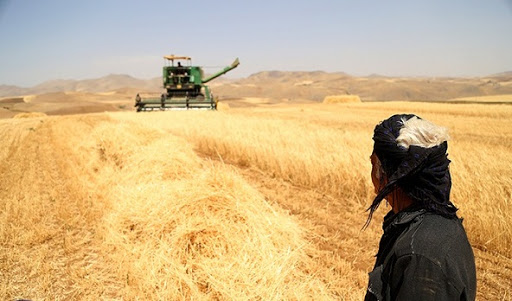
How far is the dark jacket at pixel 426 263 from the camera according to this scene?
1.08 m

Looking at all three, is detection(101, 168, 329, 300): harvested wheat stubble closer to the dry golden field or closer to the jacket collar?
the dry golden field

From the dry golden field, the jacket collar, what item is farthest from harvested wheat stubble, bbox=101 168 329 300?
the jacket collar

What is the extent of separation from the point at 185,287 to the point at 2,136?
13.3 m

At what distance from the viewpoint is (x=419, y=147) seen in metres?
1.23

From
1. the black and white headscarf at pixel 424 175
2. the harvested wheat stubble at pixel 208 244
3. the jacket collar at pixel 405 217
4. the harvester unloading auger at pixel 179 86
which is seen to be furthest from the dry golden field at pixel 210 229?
the harvester unloading auger at pixel 179 86

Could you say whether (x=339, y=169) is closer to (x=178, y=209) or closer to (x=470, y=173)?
(x=470, y=173)

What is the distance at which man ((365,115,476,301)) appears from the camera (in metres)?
1.09

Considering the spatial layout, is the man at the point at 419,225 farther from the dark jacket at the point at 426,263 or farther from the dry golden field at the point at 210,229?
the dry golden field at the point at 210,229


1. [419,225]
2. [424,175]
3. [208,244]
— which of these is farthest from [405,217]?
[208,244]

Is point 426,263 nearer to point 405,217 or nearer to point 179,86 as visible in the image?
point 405,217

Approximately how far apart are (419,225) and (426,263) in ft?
0.54

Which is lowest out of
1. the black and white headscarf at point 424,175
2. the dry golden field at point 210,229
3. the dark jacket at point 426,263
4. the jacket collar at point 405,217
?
the dry golden field at point 210,229

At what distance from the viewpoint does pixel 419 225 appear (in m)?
1.21

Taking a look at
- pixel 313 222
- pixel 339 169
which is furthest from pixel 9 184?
pixel 339 169
